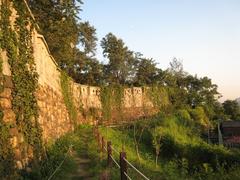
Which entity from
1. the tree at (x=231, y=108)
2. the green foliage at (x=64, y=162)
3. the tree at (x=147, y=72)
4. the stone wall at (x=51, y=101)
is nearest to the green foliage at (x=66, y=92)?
the stone wall at (x=51, y=101)

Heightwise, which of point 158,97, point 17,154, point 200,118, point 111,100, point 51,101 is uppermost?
point 158,97

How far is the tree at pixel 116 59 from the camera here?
56.0 meters

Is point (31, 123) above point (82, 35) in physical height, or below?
below

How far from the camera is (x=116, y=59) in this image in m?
56.4

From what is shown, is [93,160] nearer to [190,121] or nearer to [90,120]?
[90,120]

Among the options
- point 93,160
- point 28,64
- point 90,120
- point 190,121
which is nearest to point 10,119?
point 28,64

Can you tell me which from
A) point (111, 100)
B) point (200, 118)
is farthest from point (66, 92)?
point (200, 118)

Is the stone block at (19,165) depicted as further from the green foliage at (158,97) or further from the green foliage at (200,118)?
the green foliage at (158,97)

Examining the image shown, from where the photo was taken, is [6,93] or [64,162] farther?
[64,162]

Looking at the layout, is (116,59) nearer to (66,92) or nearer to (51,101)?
(66,92)

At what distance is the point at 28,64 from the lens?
11.5m

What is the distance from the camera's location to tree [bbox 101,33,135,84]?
184ft

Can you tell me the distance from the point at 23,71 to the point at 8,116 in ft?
6.44

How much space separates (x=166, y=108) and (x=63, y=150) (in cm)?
3124
